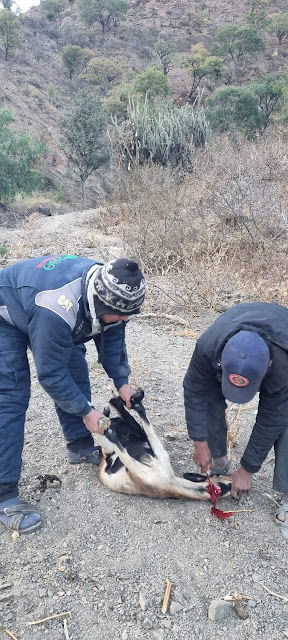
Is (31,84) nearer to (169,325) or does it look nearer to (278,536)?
(169,325)

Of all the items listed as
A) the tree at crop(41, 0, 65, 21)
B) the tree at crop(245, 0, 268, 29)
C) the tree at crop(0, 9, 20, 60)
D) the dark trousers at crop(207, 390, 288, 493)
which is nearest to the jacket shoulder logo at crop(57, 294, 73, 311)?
the dark trousers at crop(207, 390, 288, 493)

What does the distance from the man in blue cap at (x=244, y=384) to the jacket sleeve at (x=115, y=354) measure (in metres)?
0.46

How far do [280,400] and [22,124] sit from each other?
97.8 ft

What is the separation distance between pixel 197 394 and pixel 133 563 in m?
0.75

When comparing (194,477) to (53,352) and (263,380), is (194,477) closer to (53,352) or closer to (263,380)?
(263,380)

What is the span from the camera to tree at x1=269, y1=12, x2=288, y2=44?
35312 mm

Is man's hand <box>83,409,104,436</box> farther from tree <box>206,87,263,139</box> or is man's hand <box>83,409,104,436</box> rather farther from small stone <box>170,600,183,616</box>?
tree <box>206,87,263,139</box>

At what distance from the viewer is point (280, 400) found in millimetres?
1994

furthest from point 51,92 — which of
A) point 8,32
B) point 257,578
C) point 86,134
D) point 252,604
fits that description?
point 252,604

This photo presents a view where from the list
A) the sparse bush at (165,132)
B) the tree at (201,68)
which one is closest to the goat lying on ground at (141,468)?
the sparse bush at (165,132)

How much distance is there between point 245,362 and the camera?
1.72m

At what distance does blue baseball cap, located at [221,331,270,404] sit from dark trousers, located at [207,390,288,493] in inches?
20.7

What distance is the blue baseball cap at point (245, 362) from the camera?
67.7 inches

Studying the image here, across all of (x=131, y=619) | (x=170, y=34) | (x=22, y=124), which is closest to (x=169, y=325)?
(x=131, y=619)
